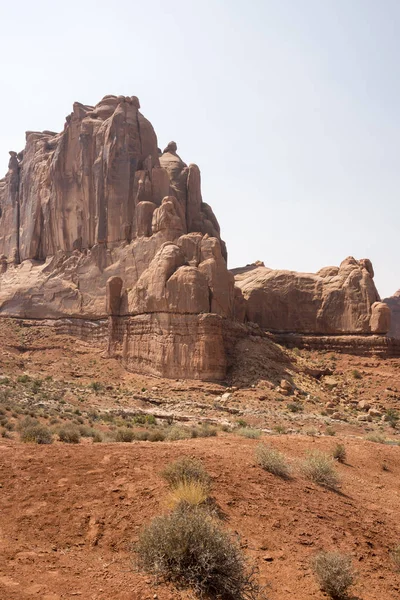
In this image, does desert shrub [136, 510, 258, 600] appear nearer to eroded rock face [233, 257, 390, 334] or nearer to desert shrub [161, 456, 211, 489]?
desert shrub [161, 456, 211, 489]

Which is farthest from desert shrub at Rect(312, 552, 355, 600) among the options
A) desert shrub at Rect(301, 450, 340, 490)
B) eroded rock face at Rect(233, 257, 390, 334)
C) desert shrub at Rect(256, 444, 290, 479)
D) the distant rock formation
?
the distant rock formation

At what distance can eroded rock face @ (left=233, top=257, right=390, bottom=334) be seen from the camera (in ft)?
140

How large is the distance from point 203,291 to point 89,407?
1235cm

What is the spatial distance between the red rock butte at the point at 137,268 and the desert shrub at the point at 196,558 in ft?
89.9

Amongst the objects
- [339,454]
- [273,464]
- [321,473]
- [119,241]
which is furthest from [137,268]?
[273,464]

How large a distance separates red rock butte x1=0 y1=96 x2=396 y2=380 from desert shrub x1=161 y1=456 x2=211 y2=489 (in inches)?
976

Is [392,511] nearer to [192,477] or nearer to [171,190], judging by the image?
[192,477]

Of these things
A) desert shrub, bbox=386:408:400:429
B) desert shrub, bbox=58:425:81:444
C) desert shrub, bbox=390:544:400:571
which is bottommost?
desert shrub, bbox=386:408:400:429

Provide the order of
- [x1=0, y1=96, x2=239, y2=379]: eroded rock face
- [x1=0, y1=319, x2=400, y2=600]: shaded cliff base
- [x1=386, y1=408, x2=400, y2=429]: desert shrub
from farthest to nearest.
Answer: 1. [x1=0, y1=96, x2=239, y2=379]: eroded rock face
2. [x1=386, y1=408, x2=400, y2=429]: desert shrub
3. [x1=0, y1=319, x2=400, y2=600]: shaded cliff base

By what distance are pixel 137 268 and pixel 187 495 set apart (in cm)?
3617

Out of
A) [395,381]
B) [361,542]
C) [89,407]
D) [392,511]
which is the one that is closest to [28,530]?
[361,542]

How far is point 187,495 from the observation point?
7891mm

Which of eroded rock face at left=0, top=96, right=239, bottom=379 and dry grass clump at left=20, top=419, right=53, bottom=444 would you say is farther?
eroded rock face at left=0, top=96, right=239, bottom=379

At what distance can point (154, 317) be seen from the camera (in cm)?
3675
